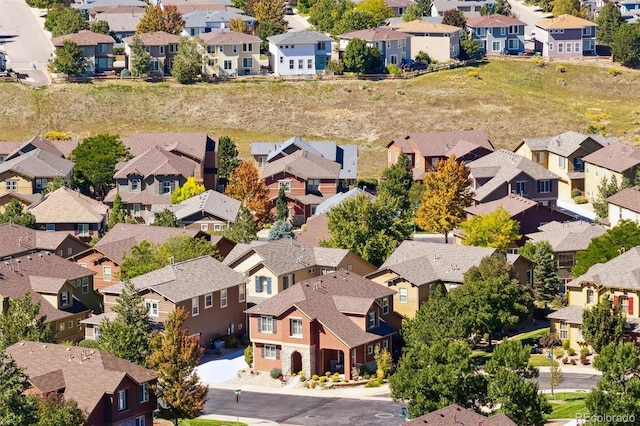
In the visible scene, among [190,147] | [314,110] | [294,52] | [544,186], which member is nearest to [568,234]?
[544,186]

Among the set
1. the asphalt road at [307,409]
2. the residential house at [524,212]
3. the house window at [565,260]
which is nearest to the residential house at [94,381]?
the asphalt road at [307,409]

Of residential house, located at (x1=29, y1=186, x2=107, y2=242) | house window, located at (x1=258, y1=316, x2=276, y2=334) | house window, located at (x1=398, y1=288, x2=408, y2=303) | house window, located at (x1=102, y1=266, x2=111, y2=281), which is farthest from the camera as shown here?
residential house, located at (x1=29, y1=186, x2=107, y2=242)

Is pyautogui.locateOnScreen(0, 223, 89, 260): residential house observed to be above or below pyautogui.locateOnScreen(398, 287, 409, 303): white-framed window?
above

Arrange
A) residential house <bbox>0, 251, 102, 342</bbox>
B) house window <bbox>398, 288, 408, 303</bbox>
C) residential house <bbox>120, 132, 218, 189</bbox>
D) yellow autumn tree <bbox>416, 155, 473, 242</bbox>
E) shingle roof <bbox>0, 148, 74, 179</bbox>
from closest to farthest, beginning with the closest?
residential house <bbox>0, 251, 102, 342</bbox> → house window <bbox>398, 288, 408, 303</bbox> → yellow autumn tree <bbox>416, 155, 473, 242</bbox> → shingle roof <bbox>0, 148, 74, 179</bbox> → residential house <bbox>120, 132, 218, 189</bbox>

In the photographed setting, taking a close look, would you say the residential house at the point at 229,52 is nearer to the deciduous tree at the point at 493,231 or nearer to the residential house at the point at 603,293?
the deciduous tree at the point at 493,231

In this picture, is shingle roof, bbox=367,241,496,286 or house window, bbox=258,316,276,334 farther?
shingle roof, bbox=367,241,496,286

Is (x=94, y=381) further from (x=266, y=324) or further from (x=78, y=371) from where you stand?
(x=266, y=324)

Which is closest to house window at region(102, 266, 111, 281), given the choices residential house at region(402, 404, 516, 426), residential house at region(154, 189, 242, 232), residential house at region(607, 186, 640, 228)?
residential house at region(154, 189, 242, 232)

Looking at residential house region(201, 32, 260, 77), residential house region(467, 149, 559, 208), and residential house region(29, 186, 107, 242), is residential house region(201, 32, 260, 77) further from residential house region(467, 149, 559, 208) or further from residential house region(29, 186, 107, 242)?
residential house region(29, 186, 107, 242)
